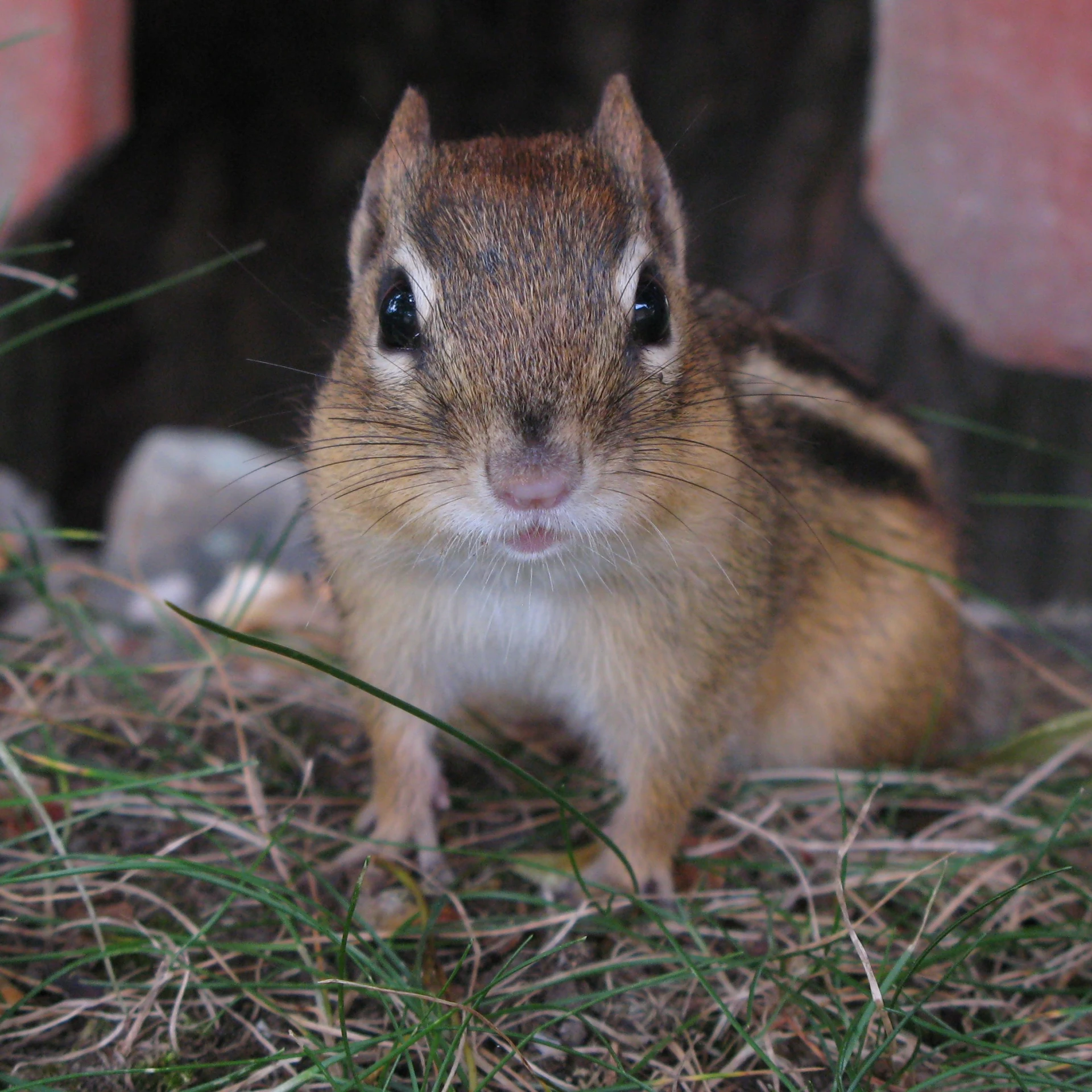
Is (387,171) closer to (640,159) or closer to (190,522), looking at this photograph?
(640,159)

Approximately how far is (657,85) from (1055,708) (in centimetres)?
309

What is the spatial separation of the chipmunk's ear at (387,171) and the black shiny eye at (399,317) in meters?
0.28

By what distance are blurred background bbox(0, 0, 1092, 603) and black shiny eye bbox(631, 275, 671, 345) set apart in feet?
6.87

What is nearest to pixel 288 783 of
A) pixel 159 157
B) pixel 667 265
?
pixel 667 265

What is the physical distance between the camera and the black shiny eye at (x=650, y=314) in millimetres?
2117

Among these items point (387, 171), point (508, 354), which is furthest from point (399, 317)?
point (387, 171)

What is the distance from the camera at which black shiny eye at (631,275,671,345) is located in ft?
6.95

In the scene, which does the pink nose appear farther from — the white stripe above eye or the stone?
the stone

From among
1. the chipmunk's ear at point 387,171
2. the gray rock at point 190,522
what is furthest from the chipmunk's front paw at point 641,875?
the gray rock at point 190,522

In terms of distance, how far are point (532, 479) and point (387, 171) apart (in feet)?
3.02

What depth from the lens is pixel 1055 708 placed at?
13.0 ft

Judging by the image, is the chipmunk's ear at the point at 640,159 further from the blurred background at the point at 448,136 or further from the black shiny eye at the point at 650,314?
the blurred background at the point at 448,136

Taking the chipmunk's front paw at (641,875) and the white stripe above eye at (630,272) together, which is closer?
the white stripe above eye at (630,272)

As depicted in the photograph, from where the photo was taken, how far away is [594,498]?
6.19 feet
